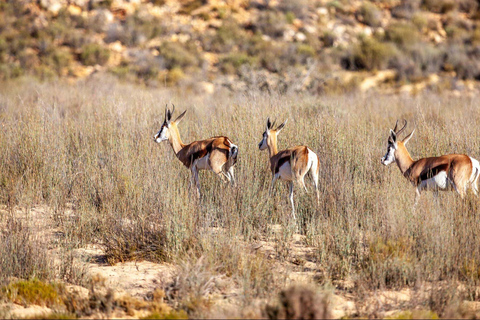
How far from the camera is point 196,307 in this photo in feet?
15.0

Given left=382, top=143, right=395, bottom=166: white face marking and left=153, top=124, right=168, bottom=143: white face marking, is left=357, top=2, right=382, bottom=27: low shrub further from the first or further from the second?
left=382, top=143, right=395, bottom=166: white face marking

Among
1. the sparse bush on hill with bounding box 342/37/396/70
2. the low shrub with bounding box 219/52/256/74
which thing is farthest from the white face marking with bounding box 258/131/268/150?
the sparse bush on hill with bounding box 342/37/396/70

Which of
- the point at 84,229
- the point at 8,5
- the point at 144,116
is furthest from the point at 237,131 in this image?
the point at 8,5

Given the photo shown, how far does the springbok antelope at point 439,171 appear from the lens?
20.8 feet

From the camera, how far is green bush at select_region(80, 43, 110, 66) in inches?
969

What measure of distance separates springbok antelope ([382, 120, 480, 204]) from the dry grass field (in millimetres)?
164

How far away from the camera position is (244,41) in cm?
2712

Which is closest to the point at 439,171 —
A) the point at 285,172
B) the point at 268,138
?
the point at 285,172

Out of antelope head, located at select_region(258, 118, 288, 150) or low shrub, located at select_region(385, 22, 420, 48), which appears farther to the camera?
low shrub, located at select_region(385, 22, 420, 48)

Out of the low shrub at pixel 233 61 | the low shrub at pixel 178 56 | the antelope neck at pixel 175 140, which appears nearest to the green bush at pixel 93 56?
the low shrub at pixel 178 56

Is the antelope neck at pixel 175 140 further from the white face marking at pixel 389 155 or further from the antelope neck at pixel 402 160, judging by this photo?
the antelope neck at pixel 402 160

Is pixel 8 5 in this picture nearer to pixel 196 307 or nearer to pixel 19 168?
pixel 19 168

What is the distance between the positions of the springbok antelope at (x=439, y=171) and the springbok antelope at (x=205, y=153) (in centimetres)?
231

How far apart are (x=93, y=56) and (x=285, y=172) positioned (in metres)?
20.1
